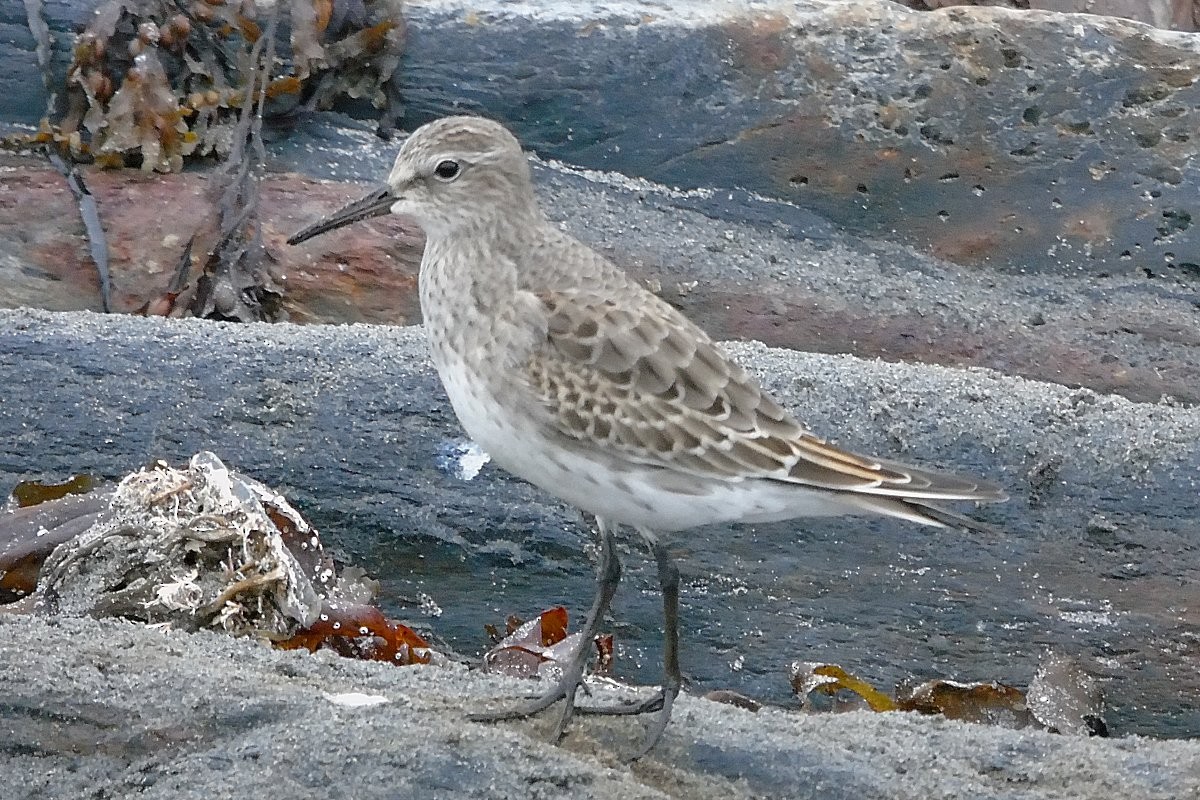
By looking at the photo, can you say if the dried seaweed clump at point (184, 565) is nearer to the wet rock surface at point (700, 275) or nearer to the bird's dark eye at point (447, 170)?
the bird's dark eye at point (447, 170)

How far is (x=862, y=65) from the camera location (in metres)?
6.72

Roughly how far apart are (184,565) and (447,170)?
50.2 inches

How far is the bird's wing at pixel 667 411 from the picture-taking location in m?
3.36

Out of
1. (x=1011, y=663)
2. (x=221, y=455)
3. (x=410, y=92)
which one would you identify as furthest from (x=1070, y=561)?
(x=410, y=92)

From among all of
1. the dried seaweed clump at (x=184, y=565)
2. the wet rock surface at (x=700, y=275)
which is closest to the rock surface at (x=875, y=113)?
the wet rock surface at (x=700, y=275)

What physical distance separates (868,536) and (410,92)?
3070mm

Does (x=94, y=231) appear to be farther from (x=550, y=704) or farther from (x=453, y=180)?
(x=550, y=704)

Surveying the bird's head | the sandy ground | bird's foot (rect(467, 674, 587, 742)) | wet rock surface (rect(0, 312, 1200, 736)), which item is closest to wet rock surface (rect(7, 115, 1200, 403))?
wet rock surface (rect(0, 312, 1200, 736))

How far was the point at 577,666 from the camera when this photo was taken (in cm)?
349

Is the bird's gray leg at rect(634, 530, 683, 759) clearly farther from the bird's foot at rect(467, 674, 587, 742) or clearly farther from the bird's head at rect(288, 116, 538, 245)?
the bird's head at rect(288, 116, 538, 245)

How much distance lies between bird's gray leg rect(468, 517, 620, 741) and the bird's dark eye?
86 cm

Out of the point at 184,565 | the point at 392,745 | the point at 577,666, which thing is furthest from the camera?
the point at 184,565

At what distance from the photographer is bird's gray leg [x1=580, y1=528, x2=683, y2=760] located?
342cm

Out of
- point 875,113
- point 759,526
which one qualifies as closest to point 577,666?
point 759,526
